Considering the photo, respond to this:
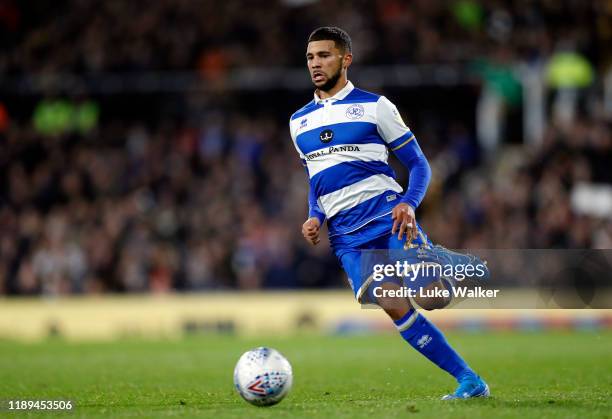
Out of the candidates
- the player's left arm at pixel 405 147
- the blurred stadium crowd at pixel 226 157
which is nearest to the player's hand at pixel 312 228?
the player's left arm at pixel 405 147

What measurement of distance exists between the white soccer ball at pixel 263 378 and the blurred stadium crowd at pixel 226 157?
1210 centimetres

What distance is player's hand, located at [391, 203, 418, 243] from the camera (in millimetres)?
8305

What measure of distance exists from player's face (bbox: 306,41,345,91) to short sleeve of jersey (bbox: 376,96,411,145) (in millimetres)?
427

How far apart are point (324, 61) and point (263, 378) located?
2476 millimetres

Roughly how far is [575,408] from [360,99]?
2825 mm

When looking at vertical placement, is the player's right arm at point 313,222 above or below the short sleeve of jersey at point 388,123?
below

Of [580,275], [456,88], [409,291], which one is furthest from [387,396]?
[456,88]

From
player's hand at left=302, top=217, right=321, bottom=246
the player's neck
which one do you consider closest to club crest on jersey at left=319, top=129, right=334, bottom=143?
the player's neck

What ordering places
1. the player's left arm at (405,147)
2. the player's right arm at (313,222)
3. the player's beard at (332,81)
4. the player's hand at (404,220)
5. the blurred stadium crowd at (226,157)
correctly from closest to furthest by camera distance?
the player's hand at (404,220), the player's left arm at (405,147), the player's right arm at (313,222), the player's beard at (332,81), the blurred stadium crowd at (226,157)

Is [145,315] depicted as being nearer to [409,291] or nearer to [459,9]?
[459,9]

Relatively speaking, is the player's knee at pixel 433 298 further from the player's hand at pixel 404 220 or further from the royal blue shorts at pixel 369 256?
the player's hand at pixel 404 220

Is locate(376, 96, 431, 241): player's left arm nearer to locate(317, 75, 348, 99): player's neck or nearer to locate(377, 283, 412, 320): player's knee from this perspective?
locate(317, 75, 348, 99): player's neck

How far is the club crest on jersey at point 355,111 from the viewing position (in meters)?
8.71

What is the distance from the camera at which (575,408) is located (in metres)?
8.09
